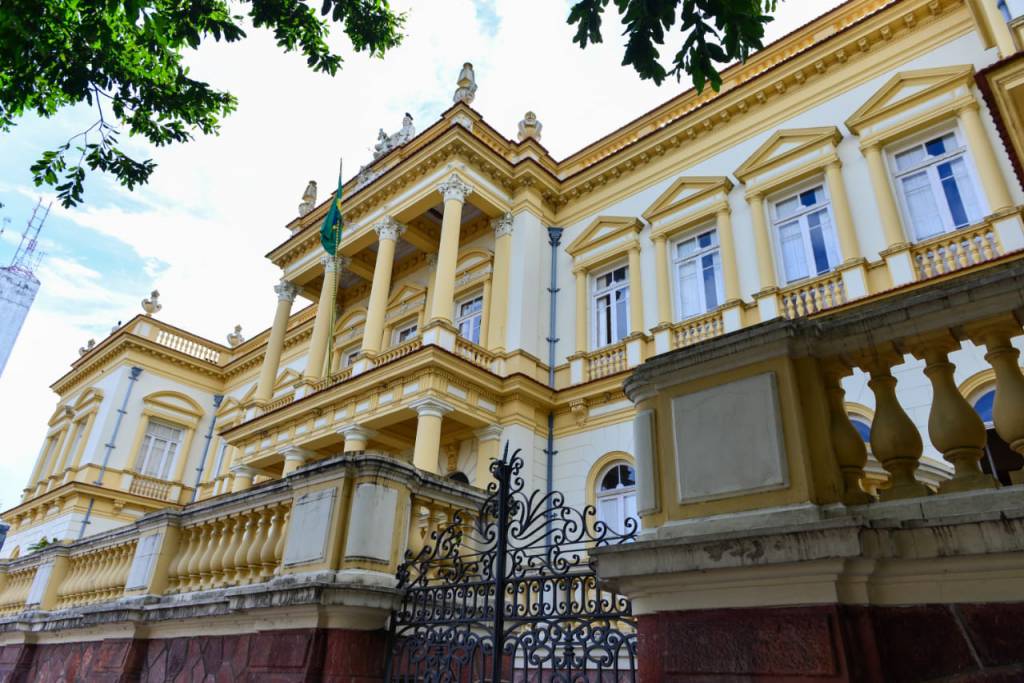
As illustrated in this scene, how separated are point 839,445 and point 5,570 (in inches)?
426

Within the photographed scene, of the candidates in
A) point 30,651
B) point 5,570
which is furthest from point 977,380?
point 5,570

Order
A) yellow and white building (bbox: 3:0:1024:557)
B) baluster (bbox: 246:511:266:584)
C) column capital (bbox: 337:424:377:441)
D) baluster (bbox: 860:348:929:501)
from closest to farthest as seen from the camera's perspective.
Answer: baluster (bbox: 860:348:929:501)
baluster (bbox: 246:511:266:584)
yellow and white building (bbox: 3:0:1024:557)
column capital (bbox: 337:424:377:441)

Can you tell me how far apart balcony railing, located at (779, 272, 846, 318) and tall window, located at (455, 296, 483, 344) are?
280 inches

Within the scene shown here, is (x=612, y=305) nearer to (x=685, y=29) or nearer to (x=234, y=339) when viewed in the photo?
(x=685, y=29)

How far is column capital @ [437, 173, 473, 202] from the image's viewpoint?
14.8 meters

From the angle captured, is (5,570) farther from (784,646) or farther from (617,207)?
(617,207)

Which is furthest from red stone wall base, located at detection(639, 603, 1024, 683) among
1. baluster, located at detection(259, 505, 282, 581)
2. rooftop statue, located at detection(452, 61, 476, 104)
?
rooftop statue, located at detection(452, 61, 476, 104)

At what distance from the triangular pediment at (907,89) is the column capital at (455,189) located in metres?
7.77

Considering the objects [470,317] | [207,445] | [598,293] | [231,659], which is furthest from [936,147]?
[207,445]

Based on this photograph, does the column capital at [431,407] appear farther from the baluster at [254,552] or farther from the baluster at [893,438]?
the baluster at [893,438]

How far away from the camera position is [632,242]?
1419cm

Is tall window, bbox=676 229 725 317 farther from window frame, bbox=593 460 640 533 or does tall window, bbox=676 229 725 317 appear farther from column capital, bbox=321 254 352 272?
column capital, bbox=321 254 352 272

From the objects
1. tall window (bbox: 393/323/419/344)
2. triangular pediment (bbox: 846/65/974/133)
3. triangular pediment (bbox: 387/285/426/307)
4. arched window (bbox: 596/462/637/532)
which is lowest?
arched window (bbox: 596/462/637/532)

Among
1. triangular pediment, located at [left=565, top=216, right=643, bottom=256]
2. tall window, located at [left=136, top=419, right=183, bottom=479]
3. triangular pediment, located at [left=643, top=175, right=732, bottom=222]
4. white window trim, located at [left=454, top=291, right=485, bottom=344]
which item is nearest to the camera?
triangular pediment, located at [left=643, top=175, right=732, bottom=222]
